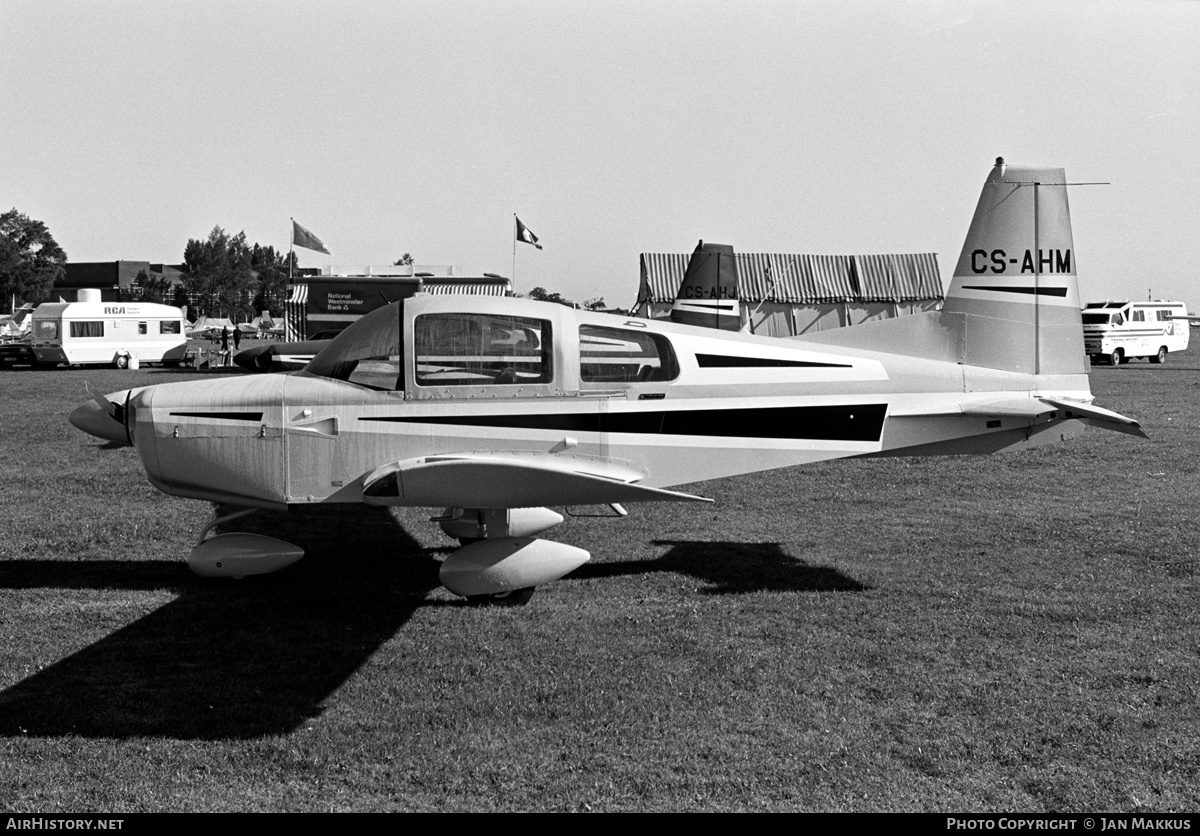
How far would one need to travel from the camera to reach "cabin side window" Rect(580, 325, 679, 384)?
282 inches

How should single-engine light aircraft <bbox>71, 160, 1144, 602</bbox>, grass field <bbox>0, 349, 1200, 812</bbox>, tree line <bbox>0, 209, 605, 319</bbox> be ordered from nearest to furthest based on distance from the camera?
1. grass field <bbox>0, 349, 1200, 812</bbox>
2. single-engine light aircraft <bbox>71, 160, 1144, 602</bbox>
3. tree line <bbox>0, 209, 605, 319</bbox>

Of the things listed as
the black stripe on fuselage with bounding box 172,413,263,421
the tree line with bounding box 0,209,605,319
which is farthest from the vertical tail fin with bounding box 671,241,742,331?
the tree line with bounding box 0,209,605,319

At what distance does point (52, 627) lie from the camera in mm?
6648

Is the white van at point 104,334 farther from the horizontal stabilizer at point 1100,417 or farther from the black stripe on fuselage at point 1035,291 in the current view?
the horizontal stabilizer at point 1100,417

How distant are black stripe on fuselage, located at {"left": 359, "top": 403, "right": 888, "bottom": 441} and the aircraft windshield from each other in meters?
0.29

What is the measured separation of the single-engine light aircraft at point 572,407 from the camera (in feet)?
22.6

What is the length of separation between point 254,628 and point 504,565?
1.65 m

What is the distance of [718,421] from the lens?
24.2 feet

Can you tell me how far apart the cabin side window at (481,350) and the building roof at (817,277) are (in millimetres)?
35495

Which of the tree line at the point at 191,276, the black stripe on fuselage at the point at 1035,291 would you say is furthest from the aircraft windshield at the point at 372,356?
the tree line at the point at 191,276

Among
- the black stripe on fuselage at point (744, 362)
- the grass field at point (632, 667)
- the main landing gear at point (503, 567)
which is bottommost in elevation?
the grass field at point (632, 667)

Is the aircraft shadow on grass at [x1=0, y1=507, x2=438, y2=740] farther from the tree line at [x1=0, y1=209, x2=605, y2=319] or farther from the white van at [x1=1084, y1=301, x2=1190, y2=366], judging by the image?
the tree line at [x1=0, y1=209, x2=605, y2=319]
